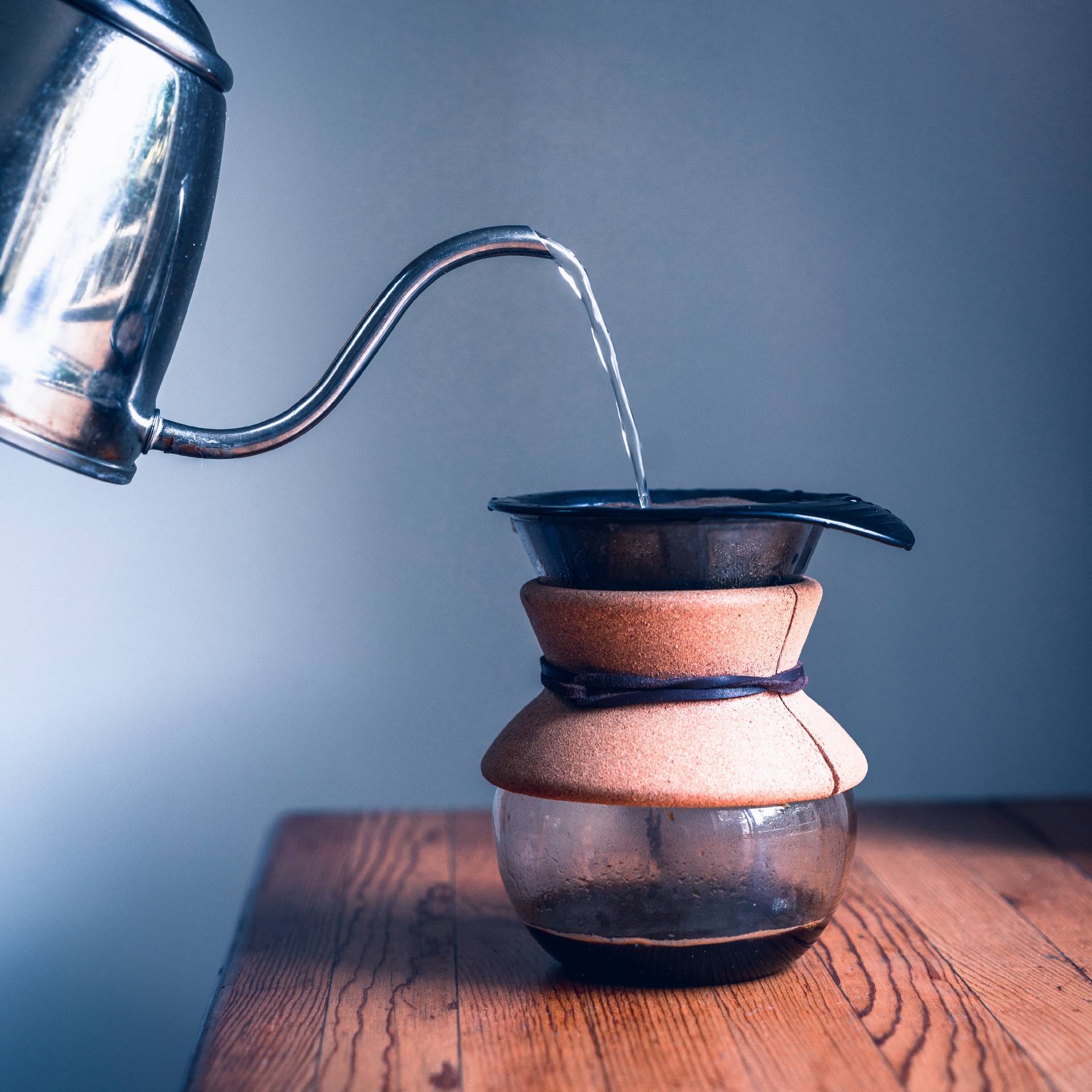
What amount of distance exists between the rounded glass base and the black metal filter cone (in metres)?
0.12

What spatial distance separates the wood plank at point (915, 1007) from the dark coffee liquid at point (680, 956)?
0.16ft

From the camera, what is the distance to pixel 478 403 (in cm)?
112

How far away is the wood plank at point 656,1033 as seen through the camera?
1.83ft

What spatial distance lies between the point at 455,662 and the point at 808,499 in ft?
1.71

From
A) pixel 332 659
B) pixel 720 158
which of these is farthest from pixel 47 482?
pixel 720 158

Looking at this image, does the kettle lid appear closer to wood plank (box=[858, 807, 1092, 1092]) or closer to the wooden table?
the wooden table

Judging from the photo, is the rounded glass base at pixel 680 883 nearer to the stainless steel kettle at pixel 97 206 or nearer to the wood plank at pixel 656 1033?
the wood plank at pixel 656 1033

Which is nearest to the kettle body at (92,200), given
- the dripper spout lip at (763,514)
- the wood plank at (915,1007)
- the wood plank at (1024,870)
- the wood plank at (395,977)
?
the dripper spout lip at (763,514)

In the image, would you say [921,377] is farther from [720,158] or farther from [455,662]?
[455,662]

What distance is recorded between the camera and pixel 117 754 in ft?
3.69

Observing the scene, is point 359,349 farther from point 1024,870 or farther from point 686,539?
point 1024,870

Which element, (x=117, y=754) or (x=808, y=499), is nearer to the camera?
(x=808, y=499)

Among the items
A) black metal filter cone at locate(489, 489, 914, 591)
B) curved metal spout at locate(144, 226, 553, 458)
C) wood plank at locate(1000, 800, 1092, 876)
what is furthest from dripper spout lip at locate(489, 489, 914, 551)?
wood plank at locate(1000, 800, 1092, 876)

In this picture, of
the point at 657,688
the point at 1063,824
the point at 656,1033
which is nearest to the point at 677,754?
the point at 657,688
